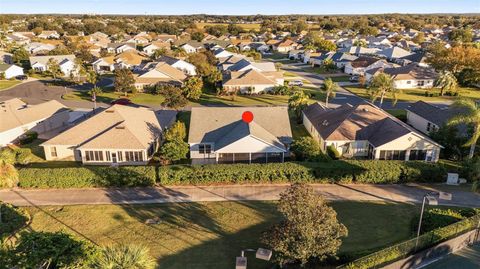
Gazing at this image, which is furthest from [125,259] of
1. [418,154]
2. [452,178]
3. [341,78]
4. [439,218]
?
Answer: [341,78]

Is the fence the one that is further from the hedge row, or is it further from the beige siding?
the beige siding

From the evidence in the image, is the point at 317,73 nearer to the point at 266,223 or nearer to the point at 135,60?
the point at 135,60

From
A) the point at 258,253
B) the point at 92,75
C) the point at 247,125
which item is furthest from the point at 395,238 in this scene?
the point at 92,75

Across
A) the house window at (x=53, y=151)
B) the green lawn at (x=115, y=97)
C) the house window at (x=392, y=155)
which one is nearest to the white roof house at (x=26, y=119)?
the house window at (x=53, y=151)

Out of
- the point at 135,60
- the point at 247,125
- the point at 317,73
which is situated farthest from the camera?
the point at 135,60

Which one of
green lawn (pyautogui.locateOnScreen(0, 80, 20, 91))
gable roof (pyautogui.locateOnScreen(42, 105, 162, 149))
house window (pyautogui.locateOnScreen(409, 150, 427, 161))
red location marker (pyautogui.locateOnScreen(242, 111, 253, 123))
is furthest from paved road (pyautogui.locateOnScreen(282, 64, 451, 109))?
green lawn (pyautogui.locateOnScreen(0, 80, 20, 91))

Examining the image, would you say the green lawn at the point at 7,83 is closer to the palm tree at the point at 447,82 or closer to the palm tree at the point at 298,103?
the palm tree at the point at 298,103

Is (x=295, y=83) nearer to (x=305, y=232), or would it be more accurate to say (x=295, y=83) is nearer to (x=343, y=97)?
(x=343, y=97)
